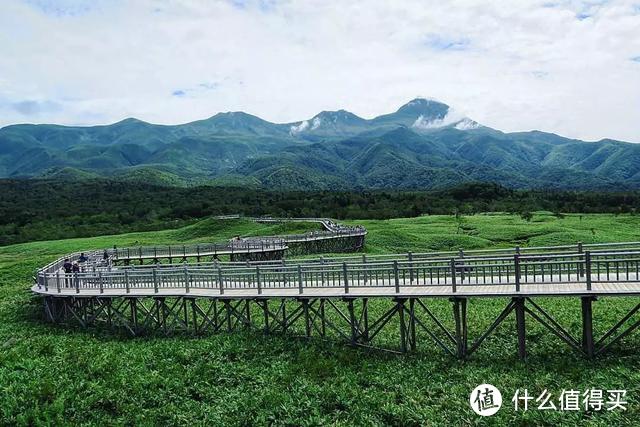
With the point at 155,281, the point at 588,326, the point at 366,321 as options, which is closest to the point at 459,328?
the point at 366,321

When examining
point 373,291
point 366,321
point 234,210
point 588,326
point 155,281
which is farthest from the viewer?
point 234,210

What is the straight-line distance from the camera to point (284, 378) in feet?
71.1

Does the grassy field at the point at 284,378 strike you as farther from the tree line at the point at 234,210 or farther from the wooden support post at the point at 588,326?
the tree line at the point at 234,210

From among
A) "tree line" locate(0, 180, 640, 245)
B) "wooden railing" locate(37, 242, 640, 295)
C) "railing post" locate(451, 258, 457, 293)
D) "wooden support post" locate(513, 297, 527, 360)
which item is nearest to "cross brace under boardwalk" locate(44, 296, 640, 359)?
"wooden support post" locate(513, 297, 527, 360)

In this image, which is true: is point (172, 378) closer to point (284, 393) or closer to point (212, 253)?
point (284, 393)

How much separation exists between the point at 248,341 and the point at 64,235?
4036 inches

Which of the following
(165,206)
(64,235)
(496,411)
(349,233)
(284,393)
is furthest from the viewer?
(165,206)

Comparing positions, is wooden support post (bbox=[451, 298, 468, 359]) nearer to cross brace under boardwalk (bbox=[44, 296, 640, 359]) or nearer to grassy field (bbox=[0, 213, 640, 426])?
cross brace under boardwalk (bbox=[44, 296, 640, 359])

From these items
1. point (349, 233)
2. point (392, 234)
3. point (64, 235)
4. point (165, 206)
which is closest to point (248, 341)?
point (349, 233)

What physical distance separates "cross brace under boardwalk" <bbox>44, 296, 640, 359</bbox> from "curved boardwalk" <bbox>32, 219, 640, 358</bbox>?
0.22ft

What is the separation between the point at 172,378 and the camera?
2248 centimetres

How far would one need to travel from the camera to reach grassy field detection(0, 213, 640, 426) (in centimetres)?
1880

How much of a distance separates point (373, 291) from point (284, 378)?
224 inches

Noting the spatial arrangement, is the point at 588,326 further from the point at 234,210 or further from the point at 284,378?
the point at 234,210
